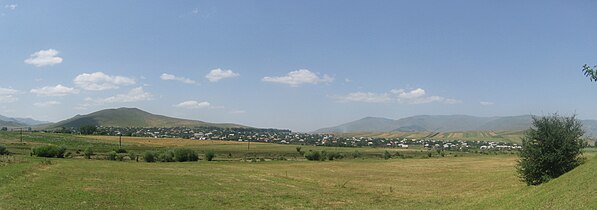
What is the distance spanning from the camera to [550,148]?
42062 millimetres

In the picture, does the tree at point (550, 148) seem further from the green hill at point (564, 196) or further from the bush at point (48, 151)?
the bush at point (48, 151)

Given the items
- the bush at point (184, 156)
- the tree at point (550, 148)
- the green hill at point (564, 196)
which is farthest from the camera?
the bush at point (184, 156)

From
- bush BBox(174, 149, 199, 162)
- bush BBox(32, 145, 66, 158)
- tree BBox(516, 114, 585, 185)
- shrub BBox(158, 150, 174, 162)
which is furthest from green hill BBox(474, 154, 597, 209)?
bush BBox(32, 145, 66, 158)

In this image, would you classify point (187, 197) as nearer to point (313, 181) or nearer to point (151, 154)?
point (313, 181)

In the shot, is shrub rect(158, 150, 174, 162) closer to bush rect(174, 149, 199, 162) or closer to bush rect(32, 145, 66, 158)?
bush rect(174, 149, 199, 162)

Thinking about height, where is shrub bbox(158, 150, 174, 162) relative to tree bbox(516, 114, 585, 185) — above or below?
below

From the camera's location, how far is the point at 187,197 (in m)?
43.0

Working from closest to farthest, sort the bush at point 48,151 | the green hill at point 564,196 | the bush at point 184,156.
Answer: the green hill at point 564,196
the bush at point 48,151
the bush at point 184,156

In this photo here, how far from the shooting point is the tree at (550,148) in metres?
41.2

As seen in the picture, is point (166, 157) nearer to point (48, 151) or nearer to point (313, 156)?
point (48, 151)

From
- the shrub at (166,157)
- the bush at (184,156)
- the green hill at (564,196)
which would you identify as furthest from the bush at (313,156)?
the green hill at (564,196)

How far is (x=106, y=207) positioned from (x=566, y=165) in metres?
40.5

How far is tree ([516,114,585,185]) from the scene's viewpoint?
135ft

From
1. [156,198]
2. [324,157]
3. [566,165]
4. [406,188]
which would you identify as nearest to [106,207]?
[156,198]
